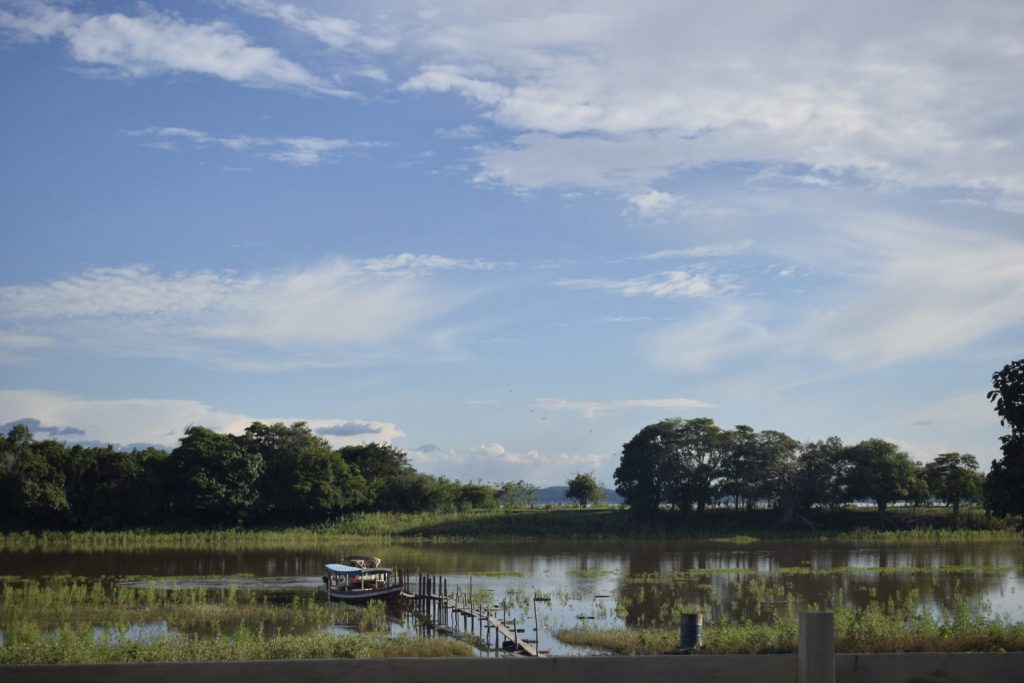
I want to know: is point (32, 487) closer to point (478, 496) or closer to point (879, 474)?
point (478, 496)

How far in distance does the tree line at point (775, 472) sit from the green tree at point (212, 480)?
2580cm

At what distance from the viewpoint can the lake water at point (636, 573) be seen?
95.8 feet

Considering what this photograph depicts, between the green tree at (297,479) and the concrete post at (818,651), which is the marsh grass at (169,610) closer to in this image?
the concrete post at (818,651)

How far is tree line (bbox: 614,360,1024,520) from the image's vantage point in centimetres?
6375

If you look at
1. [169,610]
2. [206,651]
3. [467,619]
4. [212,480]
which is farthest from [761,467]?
[206,651]

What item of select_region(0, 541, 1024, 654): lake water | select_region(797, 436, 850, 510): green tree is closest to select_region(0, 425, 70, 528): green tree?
select_region(0, 541, 1024, 654): lake water

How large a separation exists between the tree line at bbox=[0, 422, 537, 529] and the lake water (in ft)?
34.8

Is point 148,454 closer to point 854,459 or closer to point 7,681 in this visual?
point 854,459

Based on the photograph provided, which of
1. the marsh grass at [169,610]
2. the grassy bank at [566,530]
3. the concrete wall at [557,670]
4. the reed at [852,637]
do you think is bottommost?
the grassy bank at [566,530]

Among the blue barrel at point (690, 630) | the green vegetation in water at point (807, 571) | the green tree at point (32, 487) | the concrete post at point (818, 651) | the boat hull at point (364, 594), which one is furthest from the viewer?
the green tree at point (32, 487)

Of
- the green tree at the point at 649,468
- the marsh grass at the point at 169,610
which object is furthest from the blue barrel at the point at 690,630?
the green tree at the point at 649,468

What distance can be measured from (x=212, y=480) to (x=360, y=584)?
3252 cm

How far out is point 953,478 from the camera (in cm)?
6512

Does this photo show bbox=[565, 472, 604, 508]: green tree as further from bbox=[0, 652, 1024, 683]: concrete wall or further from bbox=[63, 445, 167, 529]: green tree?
bbox=[0, 652, 1024, 683]: concrete wall
